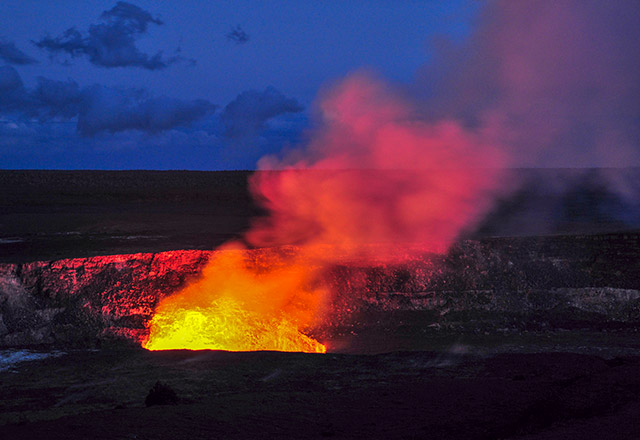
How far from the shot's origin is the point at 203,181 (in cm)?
5744

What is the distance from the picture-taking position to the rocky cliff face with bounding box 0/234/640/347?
11195mm

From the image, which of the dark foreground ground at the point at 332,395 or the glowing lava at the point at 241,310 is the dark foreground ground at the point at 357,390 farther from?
the glowing lava at the point at 241,310

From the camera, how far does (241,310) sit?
38.0ft

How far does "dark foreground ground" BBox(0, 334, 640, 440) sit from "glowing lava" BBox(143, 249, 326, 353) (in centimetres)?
110

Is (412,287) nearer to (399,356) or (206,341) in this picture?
(399,356)

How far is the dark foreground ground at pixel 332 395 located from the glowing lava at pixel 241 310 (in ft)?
3.60

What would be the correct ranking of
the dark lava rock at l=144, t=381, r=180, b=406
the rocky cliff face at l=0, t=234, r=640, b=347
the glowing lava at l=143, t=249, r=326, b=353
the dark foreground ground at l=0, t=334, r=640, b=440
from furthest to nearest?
the rocky cliff face at l=0, t=234, r=640, b=347, the glowing lava at l=143, t=249, r=326, b=353, the dark lava rock at l=144, t=381, r=180, b=406, the dark foreground ground at l=0, t=334, r=640, b=440

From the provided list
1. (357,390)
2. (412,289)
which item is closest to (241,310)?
(412,289)

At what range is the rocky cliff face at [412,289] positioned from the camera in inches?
441

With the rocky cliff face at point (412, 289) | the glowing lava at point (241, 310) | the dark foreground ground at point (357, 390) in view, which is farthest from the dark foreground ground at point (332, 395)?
the rocky cliff face at point (412, 289)

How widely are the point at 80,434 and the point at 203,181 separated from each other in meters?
53.0

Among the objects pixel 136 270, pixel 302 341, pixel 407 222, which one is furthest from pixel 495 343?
pixel 407 222

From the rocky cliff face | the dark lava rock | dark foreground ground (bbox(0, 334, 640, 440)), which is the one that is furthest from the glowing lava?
the dark lava rock

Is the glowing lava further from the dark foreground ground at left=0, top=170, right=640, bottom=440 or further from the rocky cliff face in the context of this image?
the dark foreground ground at left=0, top=170, right=640, bottom=440
